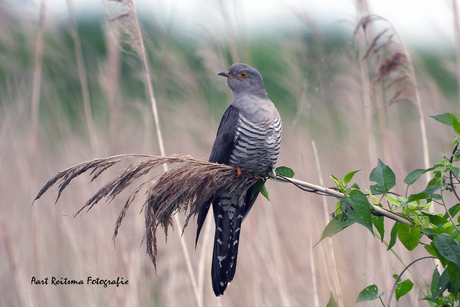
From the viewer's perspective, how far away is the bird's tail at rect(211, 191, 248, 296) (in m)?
2.05

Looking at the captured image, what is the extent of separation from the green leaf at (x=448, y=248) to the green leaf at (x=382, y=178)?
0.19m

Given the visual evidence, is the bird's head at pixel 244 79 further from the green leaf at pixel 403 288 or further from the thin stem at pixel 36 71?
the green leaf at pixel 403 288

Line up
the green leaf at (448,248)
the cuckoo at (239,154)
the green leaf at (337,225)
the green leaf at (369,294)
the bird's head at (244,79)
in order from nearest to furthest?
the green leaf at (448,248) → the green leaf at (337,225) → the green leaf at (369,294) → the cuckoo at (239,154) → the bird's head at (244,79)

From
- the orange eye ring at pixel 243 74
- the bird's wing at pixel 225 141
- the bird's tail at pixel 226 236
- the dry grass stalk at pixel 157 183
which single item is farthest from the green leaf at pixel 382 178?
the orange eye ring at pixel 243 74

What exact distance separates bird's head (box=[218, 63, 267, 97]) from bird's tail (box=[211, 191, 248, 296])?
2.19 feet

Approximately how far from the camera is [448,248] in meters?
0.95

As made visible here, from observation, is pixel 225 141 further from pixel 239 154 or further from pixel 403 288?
pixel 403 288

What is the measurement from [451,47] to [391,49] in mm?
424

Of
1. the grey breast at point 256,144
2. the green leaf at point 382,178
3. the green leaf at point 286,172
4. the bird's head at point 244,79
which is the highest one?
the bird's head at point 244,79

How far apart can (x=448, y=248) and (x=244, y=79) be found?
180 centimetres

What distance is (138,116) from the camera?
3.71 meters

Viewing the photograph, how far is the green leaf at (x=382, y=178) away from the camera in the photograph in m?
1.10

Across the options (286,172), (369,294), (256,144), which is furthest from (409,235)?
(256,144)

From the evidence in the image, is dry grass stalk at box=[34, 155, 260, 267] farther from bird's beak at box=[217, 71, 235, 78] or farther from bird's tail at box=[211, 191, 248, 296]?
bird's beak at box=[217, 71, 235, 78]
